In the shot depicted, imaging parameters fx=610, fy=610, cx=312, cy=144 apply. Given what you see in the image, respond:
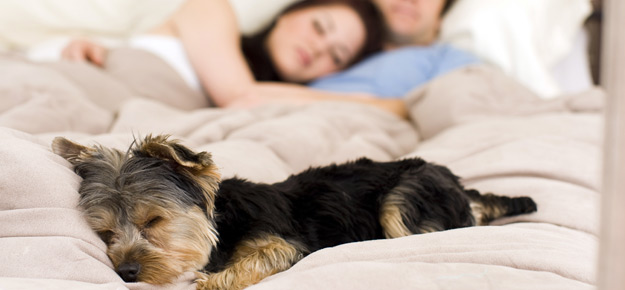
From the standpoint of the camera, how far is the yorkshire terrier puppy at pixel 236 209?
1.72 m

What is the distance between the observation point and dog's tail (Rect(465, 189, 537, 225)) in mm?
2186

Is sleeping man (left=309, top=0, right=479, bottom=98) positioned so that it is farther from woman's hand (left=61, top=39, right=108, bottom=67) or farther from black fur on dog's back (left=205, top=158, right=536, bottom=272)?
black fur on dog's back (left=205, top=158, right=536, bottom=272)

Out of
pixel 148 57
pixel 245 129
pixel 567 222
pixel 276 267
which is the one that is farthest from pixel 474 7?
pixel 276 267

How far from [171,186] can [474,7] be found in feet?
13.5

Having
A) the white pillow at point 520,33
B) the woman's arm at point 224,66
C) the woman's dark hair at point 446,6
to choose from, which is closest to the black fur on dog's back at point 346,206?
the woman's arm at point 224,66

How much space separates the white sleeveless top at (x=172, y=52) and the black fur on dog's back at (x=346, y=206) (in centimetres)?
258

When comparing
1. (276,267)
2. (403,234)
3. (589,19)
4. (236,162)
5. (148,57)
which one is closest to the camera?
(276,267)

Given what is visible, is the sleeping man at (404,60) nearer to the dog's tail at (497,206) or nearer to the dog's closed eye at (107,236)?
the dog's tail at (497,206)

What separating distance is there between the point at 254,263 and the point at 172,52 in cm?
315

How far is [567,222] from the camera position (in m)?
2.12

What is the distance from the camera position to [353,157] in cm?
298

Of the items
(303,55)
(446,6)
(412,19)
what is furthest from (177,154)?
(446,6)

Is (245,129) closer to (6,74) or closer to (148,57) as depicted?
A: (6,74)

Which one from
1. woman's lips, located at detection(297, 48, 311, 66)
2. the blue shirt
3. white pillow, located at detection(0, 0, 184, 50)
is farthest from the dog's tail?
white pillow, located at detection(0, 0, 184, 50)
